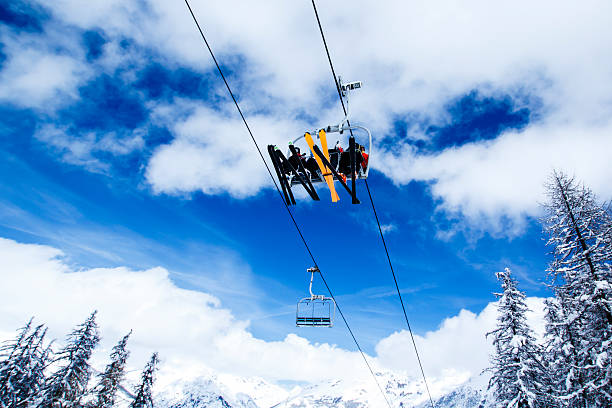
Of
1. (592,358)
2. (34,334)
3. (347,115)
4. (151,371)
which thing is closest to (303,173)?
(347,115)

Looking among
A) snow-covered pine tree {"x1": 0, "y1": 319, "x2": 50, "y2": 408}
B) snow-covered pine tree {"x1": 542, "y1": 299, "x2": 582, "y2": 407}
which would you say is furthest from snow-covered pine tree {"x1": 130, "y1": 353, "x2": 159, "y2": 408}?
snow-covered pine tree {"x1": 542, "y1": 299, "x2": 582, "y2": 407}

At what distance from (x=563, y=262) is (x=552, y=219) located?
2.08 meters

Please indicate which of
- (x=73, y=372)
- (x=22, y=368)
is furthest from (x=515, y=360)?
(x=22, y=368)

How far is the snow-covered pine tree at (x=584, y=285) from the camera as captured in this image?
11664 millimetres

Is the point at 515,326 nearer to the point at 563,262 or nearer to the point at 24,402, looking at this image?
the point at 563,262

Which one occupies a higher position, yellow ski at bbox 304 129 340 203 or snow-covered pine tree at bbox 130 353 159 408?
yellow ski at bbox 304 129 340 203

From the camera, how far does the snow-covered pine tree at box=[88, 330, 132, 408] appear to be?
24.0 m

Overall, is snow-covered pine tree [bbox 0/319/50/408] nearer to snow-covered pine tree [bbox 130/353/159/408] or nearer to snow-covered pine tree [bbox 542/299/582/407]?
snow-covered pine tree [bbox 130/353/159/408]

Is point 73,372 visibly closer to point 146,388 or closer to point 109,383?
point 109,383

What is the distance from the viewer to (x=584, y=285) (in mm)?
12625

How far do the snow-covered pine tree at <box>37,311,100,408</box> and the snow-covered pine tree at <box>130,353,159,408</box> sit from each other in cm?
402

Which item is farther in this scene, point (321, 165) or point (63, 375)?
point (63, 375)

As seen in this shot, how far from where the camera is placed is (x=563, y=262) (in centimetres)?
1361

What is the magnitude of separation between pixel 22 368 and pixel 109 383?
6990mm
